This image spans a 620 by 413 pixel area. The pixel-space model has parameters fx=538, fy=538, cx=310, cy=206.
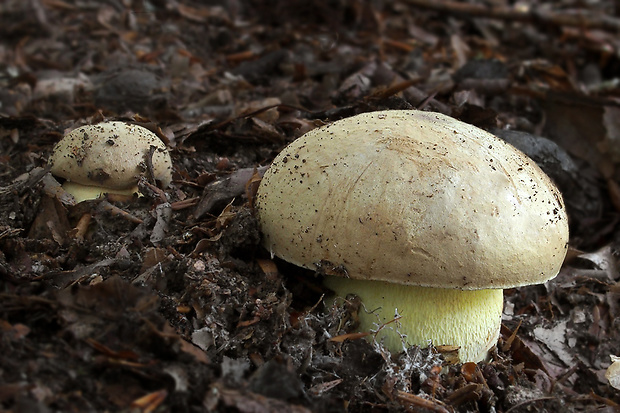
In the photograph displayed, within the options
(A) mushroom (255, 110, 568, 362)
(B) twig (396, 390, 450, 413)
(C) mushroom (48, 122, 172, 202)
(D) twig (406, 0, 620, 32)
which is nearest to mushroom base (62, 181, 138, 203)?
(C) mushroom (48, 122, 172, 202)

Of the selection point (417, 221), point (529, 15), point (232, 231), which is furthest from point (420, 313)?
point (529, 15)

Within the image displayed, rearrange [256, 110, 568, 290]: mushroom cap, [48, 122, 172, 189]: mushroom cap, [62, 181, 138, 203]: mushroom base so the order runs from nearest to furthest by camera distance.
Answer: [256, 110, 568, 290]: mushroom cap → [48, 122, 172, 189]: mushroom cap → [62, 181, 138, 203]: mushroom base

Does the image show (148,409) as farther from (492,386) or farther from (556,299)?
(556,299)

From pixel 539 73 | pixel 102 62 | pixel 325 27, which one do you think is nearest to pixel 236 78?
pixel 102 62

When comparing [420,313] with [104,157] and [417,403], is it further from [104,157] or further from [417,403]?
[104,157]

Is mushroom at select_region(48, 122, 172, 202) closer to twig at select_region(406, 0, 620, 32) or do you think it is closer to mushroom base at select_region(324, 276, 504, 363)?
mushroom base at select_region(324, 276, 504, 363)

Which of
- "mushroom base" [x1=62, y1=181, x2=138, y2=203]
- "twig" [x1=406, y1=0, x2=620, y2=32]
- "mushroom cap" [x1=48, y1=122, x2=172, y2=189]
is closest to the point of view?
"mushroom cap" [x1=48, y1=122, x2=172, y2=189]

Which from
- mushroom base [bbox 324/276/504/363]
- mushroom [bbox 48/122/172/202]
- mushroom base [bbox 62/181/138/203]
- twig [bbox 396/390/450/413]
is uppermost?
mushroom [bbox 48/122/172/202]

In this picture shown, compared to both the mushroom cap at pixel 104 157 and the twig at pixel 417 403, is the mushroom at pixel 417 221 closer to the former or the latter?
the twig at pixel 417 403
